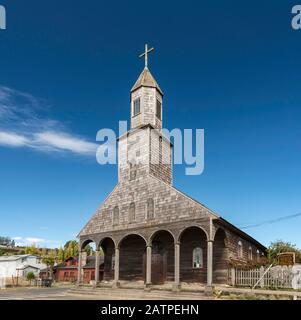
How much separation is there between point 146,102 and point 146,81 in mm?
2026

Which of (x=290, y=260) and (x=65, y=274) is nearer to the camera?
(x=290, y=260)

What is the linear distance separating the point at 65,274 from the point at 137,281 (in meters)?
36.0

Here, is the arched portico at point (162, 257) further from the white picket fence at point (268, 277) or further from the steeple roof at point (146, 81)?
the steeple roof at point (146, 81)

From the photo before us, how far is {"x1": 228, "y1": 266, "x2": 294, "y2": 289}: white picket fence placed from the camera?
22.5 meters

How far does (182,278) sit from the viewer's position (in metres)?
28.4

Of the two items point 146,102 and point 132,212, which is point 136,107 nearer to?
point 146,102

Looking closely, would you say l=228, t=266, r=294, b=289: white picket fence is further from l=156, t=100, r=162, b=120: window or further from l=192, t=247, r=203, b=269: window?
l=156, t=100, r=162, b=120: window

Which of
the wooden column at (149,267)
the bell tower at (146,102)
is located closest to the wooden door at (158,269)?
the wooden column at (149,267)

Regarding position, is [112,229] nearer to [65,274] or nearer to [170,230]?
[170,230]

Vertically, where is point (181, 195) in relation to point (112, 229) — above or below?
above

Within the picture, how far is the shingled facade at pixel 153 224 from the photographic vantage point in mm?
26500
